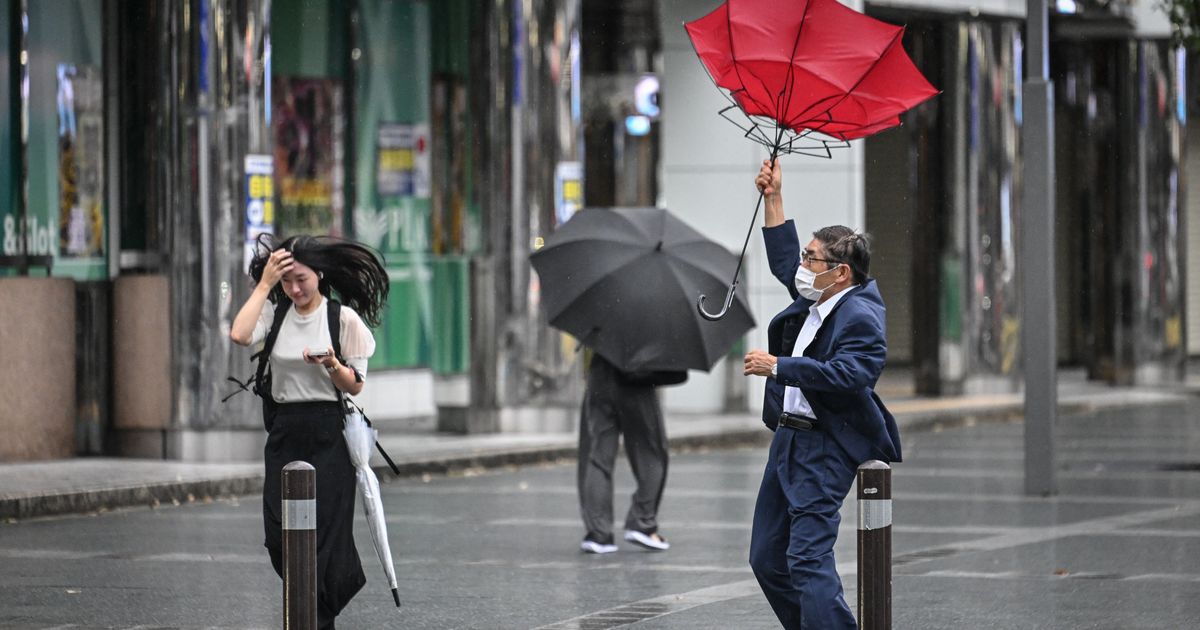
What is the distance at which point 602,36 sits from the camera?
23.0 meters

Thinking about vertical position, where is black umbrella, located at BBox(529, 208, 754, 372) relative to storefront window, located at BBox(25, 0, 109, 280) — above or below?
below

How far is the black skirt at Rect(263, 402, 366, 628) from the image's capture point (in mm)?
8359

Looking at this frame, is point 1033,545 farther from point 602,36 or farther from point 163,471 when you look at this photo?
point 602,36

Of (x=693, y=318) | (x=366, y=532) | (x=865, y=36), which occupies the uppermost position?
(x=865, y=36)

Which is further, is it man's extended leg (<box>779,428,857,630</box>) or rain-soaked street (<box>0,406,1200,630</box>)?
rain-soaked street (<box>0,406,1200,630</box>)

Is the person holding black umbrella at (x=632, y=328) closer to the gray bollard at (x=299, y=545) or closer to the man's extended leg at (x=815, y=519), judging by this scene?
the man's extended leg at (x=815, y=519)

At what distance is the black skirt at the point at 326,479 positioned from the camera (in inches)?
329

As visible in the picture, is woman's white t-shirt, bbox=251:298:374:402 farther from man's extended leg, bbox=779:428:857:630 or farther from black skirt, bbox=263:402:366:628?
man's extended leg, bbox=779:428:857:630

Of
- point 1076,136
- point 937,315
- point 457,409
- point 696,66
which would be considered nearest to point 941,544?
point 457,409

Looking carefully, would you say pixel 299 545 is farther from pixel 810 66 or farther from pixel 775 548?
pixel 810 66

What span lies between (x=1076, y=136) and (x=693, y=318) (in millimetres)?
20988

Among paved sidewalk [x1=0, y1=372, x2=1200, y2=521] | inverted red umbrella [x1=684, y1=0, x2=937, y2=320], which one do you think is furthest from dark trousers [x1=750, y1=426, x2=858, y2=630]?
paved sidewalk [x1=0, y1=372, x2=1200, y2=521]

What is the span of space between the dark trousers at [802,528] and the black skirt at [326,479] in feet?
5.85

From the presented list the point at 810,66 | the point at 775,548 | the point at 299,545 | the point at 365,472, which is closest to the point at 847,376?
the point at 775,548
